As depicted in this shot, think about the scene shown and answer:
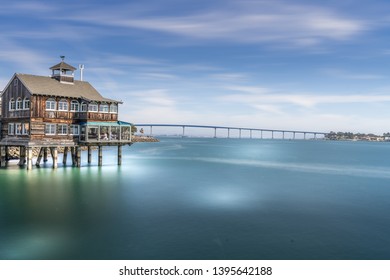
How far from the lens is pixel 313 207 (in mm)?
31500

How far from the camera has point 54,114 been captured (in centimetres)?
4716

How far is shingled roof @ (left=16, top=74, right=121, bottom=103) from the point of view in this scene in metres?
46.5

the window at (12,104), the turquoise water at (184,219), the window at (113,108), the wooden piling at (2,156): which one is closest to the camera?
the turquoise water at (184,219)

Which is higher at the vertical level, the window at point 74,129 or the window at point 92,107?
the window at point 92,107

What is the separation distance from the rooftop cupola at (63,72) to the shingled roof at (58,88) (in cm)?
78

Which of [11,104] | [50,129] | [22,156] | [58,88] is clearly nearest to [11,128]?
[11,104]

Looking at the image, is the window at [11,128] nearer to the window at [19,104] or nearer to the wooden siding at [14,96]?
the wooden siding at [14,96]

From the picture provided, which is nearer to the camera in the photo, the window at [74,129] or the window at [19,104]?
the window at [19,104]

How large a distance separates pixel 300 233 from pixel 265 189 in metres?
18.4

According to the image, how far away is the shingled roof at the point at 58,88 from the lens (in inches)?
1829

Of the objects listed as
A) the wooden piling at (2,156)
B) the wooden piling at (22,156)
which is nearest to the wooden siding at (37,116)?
the wooden piling at (2,156)

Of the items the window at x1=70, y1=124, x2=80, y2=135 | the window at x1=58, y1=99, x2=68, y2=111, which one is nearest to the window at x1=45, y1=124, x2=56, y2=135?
the window at x1=70, y1=124, x2=80, y2=135

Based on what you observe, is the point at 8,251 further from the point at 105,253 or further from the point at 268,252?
the point at 268,252

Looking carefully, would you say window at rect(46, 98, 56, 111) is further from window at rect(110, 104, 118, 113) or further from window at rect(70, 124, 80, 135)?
window at rect(110, 104, 118, 113)
